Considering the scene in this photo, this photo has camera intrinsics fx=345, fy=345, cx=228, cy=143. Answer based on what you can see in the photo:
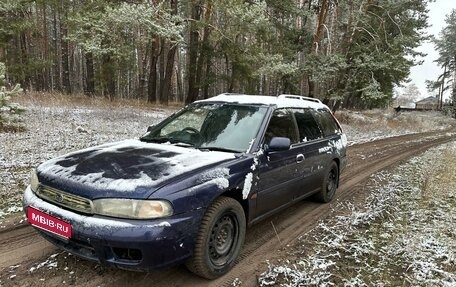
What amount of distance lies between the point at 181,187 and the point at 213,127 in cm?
154

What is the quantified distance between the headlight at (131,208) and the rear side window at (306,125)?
2799 millimetres

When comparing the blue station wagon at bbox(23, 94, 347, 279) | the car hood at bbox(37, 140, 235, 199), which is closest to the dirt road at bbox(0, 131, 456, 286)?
the blue station wagon at bbox(23, 94, 347, 279)

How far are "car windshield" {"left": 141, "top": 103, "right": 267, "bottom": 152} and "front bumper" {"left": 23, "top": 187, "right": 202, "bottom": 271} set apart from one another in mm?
1325

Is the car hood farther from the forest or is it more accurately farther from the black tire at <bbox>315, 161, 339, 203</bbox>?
the forest

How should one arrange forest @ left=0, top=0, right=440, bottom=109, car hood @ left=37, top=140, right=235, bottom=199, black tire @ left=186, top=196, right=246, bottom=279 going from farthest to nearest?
forest @ left=0, top=0, right=440, bottom=109, black tire @ left=186, top=196, right=246, bottom=279, car hood @ left=37, top=140, right=235, bottom=199

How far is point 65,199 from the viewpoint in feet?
10.4

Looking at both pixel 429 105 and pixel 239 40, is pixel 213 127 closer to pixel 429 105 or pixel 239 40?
pixel 239 40

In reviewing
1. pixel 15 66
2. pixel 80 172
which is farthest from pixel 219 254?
pixel 15 66

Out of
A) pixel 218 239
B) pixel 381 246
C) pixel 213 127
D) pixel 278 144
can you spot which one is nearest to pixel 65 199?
pixel 218 239

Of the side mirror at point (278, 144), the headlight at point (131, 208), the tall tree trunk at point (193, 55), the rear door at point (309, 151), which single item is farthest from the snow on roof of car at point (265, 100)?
the tall tree trunk at point (193, 55)

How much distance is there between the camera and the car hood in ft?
9.89

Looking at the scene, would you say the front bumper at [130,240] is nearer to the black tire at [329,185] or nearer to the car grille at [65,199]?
the car grille at [65,199]

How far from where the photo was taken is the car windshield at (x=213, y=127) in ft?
13.9

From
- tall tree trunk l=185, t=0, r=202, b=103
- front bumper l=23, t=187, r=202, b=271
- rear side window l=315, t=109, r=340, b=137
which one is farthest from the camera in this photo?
tall tree trunk l=185, t=0, r=202, b=103
